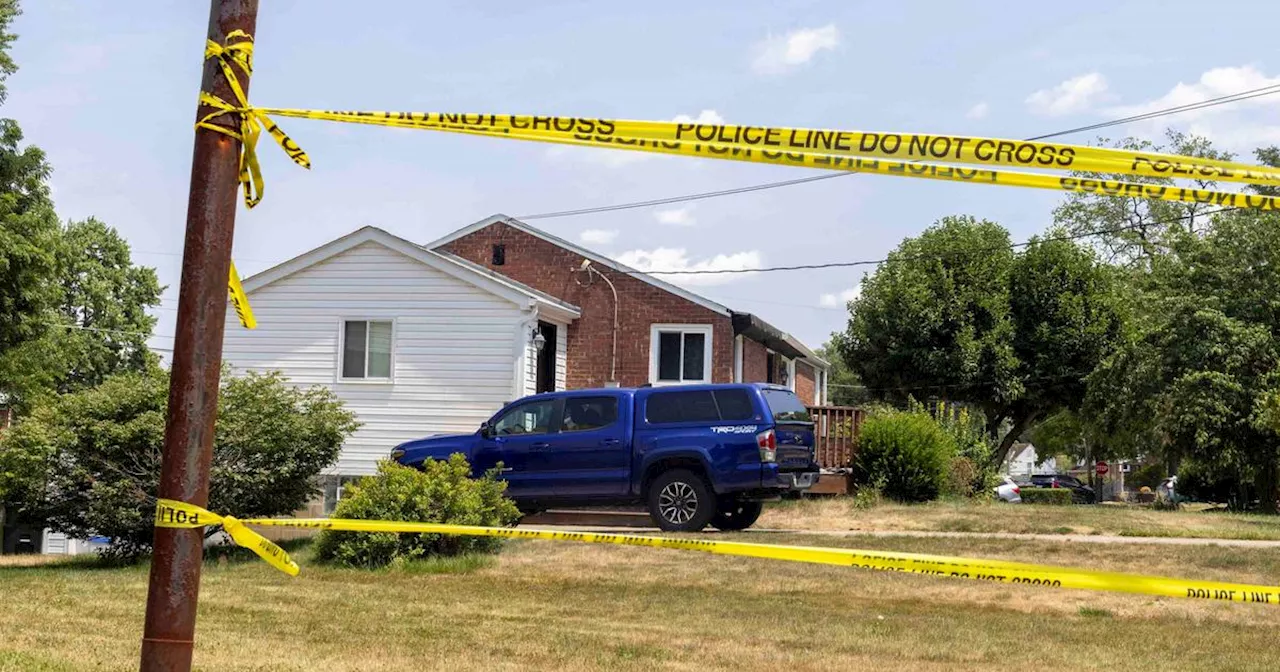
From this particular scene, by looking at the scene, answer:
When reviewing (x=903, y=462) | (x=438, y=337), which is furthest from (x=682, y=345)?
(x=903, y=462)

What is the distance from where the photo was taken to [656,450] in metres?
16.8

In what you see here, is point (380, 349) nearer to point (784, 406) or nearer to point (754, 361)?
point (754, 361)

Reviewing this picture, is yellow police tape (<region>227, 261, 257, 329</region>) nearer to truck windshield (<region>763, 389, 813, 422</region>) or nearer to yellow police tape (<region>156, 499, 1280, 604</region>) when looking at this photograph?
yellow police tape (<region>156, 499, 1280, 604</region>)

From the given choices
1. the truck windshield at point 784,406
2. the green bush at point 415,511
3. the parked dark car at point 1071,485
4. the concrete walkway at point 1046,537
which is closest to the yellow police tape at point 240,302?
the green bush at point 415,511

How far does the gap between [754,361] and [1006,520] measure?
1039 cm

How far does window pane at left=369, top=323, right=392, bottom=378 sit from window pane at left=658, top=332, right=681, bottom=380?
5187mm

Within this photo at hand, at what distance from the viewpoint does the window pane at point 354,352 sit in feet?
79.0

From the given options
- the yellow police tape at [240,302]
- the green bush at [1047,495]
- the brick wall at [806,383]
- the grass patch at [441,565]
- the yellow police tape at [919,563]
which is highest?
the brick wall at [806,383]

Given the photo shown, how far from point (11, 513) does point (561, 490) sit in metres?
6.47

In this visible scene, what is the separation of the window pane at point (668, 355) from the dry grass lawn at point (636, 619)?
39.8 ft

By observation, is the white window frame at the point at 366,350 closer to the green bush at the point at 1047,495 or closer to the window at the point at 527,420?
the window at the point at 527,420

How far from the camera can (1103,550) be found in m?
14.2

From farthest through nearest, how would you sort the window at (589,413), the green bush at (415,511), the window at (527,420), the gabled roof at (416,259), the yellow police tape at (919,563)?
the gabled roof at (416,259)
the window at (527,420)
the window at (589,413)
the green bush at (415,511)
the yellow police tape at (919,563)

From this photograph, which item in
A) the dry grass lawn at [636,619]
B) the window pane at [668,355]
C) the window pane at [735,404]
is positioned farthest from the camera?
the window pane at [668,355]
